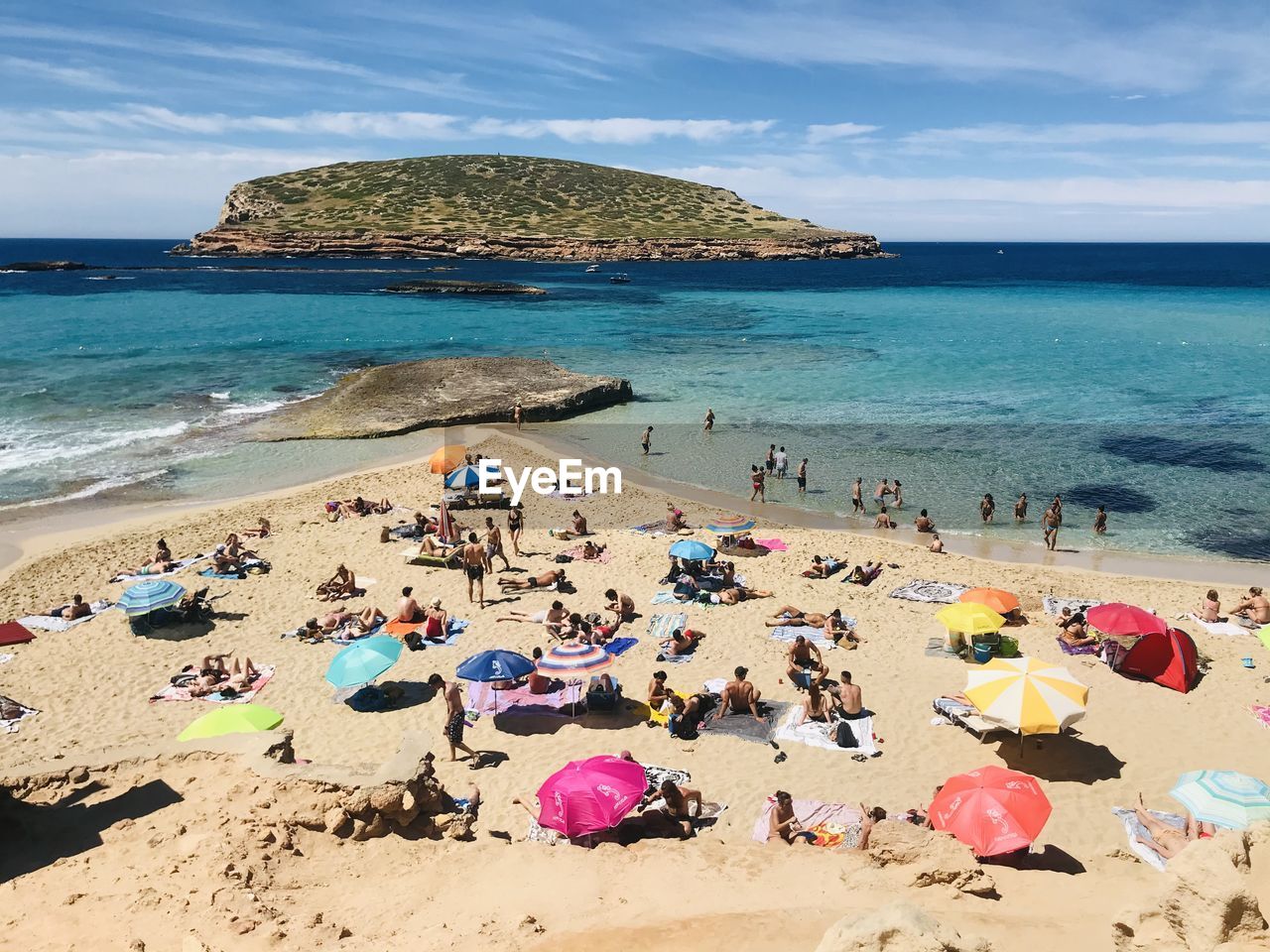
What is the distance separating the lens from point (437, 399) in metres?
36.9

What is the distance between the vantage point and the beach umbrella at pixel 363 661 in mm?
12737

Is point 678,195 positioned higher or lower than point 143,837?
higher

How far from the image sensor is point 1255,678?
45.7 feet

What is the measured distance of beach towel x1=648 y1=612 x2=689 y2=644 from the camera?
622 inches

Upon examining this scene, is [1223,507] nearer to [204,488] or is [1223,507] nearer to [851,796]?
[851,796]

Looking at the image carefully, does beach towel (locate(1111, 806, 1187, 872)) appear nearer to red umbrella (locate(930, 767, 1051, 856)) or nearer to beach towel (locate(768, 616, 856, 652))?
red umbrella (locate(930, 767, 1051, 856))

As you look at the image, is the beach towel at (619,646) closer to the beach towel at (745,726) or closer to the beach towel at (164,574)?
the beach towel at (745,726)

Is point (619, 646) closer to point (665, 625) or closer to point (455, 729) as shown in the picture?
point (665, 625)

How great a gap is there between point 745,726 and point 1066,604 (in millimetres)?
8531

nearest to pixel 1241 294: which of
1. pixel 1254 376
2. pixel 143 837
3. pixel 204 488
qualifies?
pixel 1254 376

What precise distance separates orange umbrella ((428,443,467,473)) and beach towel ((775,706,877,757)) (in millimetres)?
15499

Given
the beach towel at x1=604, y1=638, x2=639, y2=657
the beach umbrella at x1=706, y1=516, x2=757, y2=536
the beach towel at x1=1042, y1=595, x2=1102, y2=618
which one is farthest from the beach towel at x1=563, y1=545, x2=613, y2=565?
the beach towel at x1=1042, y1=595, x2=1102, y2=618

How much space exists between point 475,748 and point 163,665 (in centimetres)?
663

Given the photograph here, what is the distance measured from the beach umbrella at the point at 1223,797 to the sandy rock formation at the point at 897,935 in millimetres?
5835
